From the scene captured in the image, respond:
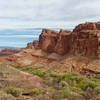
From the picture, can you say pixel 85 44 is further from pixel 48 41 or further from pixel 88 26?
pixel 48 41

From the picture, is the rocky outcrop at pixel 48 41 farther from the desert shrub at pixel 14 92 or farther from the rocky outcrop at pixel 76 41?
the desert shrub at pixel 14 92

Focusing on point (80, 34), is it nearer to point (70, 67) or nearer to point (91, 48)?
point (91, 48)

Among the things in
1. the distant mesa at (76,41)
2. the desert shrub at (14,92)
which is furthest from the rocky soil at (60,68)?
the desert shrub at (14,92)

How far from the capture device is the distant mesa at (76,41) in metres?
57.0

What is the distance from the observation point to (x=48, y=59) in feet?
224

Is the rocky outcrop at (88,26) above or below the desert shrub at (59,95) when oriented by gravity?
above

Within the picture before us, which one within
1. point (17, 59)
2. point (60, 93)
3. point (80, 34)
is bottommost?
point (17, 59)

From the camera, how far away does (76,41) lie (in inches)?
2477

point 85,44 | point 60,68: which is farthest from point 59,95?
point 85,44

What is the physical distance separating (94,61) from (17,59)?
3446 cm

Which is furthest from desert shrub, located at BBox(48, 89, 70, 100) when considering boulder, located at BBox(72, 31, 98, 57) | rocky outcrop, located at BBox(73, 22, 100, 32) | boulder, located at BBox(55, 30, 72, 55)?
boulder, located at BBox(55, 30, 72, 55)

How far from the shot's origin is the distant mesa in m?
57.0

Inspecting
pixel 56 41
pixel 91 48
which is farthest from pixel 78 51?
pixel 56 41

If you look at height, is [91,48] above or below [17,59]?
above
